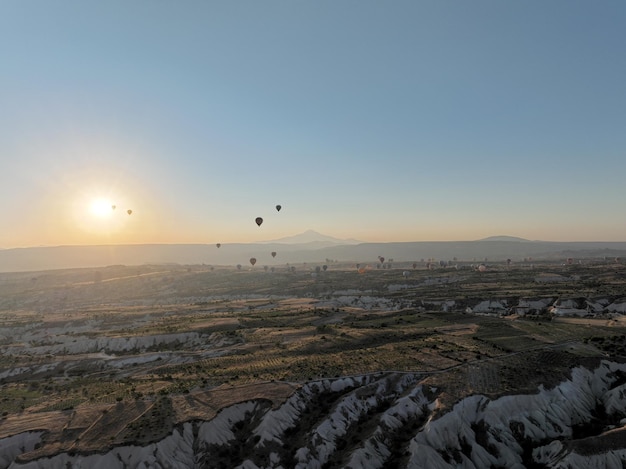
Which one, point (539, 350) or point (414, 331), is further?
point (414, 331)

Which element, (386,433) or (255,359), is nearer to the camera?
(386,433)

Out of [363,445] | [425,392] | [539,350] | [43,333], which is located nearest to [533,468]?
[425,392]

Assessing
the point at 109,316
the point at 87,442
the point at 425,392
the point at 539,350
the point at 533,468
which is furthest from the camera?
the point at 109,316

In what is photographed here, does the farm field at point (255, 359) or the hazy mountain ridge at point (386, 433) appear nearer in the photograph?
A: the hazy mountain ridge at point (386, 433)

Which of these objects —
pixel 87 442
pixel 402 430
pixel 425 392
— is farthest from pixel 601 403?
pixel 87 442

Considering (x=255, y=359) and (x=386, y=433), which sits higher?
(x=255, y=359)

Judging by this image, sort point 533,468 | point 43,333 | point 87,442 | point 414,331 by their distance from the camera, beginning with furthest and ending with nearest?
point 43,333 < point 414,331 < point 533,468 < point 87,442

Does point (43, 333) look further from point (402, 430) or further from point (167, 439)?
point (402, 430)

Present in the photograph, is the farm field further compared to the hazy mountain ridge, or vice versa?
the farm field

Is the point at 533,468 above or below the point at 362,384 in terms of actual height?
below

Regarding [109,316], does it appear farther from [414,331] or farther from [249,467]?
[249,467]

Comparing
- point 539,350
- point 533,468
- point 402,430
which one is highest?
point 539,350
